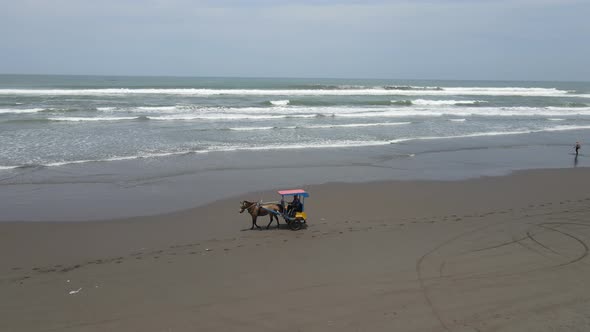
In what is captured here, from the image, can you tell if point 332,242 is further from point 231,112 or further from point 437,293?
point 231,112

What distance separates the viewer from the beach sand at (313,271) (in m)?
5.93

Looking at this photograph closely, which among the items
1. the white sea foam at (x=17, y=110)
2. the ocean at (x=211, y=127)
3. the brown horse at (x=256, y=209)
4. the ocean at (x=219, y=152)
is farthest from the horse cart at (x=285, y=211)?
the white sea foam at (x=17, y=110)

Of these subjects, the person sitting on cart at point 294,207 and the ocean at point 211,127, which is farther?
the ocean at point 211,127

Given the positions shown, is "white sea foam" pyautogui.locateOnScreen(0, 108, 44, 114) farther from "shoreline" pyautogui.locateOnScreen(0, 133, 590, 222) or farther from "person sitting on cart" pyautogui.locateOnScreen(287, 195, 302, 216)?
"person sitting on cart" pyautogui.locateOnScreen(287, 195, 302, 216)

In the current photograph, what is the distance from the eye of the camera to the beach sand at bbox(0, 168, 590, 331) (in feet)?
19.5

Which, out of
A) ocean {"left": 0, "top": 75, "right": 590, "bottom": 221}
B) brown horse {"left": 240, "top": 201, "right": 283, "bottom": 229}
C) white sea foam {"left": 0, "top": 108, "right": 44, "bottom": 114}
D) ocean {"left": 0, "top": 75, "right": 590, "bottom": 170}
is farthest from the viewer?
white sea foam {"left": 0, "top": 108, "right": 44, "bottom": 114}

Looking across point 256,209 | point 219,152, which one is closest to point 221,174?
point 219,152

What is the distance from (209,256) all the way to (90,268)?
195 cm

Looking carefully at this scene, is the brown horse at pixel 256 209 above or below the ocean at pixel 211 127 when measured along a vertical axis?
below

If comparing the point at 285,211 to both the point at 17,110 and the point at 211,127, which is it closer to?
the point at 211,127

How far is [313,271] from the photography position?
742 centimetres

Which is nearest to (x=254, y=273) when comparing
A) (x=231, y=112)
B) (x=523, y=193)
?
(x=523, y=193)

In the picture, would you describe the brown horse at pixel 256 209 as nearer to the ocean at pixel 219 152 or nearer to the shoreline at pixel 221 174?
the shoreline at pixel 221 174

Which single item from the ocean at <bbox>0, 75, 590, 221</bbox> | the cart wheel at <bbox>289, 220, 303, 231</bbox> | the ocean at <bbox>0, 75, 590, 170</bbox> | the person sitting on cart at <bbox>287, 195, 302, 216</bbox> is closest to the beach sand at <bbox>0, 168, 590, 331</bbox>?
the cart wheel at <bbox>289, 220, 303, 231</bbox>
